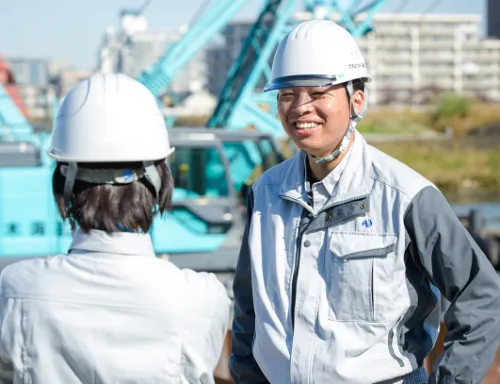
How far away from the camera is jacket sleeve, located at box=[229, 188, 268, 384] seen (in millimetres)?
2617

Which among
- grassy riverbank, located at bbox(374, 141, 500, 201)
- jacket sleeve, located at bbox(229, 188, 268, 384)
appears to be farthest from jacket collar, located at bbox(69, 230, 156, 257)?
grassy riverbank, located at bbox(374, 141, 500, 201)

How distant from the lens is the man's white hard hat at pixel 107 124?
187 centimetres

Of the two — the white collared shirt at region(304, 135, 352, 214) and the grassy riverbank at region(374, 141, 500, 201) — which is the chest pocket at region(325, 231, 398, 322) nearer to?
the white collared shirt at region(304, 135, 352, 214)

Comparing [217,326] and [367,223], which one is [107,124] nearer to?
[217,326]

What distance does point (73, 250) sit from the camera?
1.84m

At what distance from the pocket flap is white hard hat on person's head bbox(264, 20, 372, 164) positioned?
0.25 meters

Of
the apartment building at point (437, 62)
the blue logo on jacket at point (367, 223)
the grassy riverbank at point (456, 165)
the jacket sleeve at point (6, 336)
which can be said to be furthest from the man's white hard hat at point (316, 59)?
the apartment building at point (437, 62)

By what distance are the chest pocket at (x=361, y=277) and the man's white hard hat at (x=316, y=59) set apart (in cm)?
45

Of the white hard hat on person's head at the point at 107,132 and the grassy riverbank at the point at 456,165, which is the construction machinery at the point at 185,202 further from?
the grassy riverbank at the point at 456,165

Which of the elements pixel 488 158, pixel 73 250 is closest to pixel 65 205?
pixel 73 250

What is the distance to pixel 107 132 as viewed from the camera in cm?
188

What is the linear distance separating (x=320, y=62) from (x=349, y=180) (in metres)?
0.34

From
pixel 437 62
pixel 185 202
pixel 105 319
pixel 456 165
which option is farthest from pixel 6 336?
pixel 437 62

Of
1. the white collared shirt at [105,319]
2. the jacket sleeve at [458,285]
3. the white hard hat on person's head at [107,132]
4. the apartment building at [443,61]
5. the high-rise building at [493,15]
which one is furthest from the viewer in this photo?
the apartment building at [443,61]
